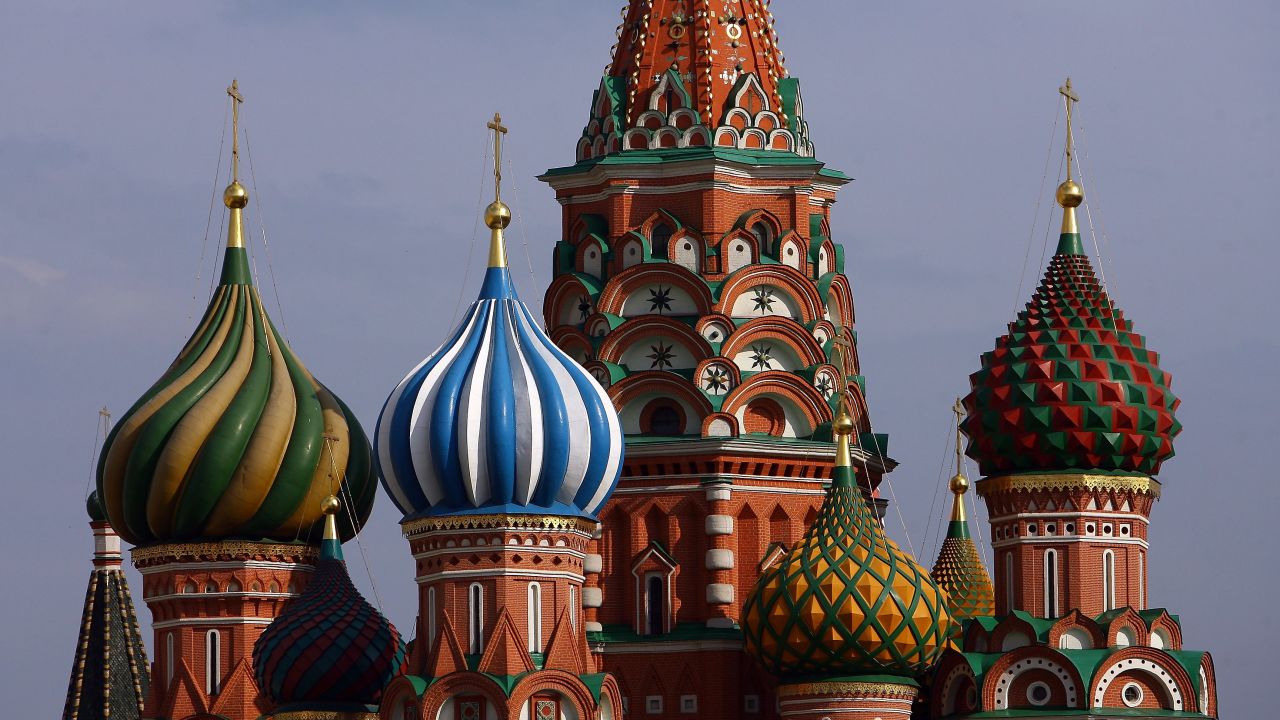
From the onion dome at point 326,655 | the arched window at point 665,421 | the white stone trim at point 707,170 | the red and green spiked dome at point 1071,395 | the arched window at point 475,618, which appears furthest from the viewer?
the white stone trim at point 707,170

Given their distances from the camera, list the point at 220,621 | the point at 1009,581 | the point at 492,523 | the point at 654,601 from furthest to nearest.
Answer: the point at 220,621
the point at 654,601
the point at 1009,581
the point at 492,523

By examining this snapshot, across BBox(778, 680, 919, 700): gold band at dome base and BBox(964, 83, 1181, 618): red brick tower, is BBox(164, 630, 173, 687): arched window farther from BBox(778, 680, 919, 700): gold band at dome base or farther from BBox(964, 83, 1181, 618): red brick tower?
BBox(964, 83, 1181, 618): red brick tower

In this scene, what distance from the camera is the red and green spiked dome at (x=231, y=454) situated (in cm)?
5053

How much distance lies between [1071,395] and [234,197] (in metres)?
12.1

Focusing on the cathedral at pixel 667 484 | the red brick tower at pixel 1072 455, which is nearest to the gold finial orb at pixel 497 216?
the cathedral at pixel 667 484

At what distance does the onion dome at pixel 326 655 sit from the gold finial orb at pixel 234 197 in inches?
256

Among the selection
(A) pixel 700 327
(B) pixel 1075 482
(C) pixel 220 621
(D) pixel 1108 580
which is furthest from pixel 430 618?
(D) pixel 1108 580

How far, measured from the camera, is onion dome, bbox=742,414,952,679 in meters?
46.0

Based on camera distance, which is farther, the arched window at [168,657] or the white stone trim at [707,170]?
the arched window at [168,657]

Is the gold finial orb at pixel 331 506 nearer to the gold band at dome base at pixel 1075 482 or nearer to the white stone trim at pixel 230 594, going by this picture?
the white stone trim at pixel 230 594

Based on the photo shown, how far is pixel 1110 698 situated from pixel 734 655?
513 centimetres

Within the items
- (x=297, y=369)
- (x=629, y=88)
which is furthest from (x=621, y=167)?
(x=297, y=369)

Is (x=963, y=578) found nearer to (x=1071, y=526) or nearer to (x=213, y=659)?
(x=1071, y=526)

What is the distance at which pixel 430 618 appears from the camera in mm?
46656
